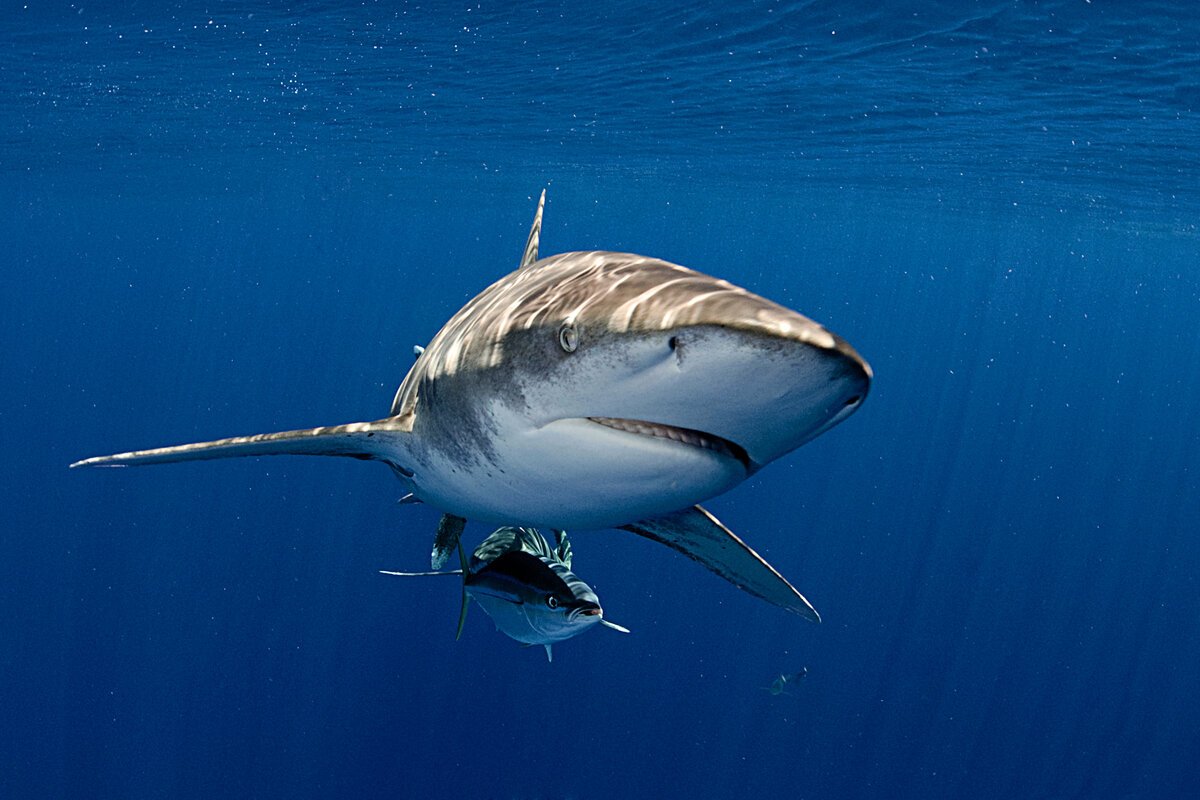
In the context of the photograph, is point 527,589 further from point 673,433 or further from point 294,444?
point 673,433

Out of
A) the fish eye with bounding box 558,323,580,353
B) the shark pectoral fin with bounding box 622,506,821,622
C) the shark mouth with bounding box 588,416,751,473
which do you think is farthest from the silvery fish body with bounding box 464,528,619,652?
the fish eye with bounding box 558,323,580,353

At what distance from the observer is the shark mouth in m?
2.14

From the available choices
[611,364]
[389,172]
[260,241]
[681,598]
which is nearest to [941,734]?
[681,598]

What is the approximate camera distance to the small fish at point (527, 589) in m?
4.60

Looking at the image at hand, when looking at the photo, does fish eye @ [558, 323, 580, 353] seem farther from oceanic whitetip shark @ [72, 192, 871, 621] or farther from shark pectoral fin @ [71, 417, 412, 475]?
shark pectoral fin @ [71, 417, 412, 475]

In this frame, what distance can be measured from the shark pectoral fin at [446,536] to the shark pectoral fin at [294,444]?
3.55 feet

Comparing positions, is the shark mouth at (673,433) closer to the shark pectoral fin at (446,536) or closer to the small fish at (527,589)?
the shark pectoral fin at (446,536)

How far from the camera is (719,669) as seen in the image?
3081cm

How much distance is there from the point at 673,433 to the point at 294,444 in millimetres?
1720

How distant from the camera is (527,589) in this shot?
4.68 meters

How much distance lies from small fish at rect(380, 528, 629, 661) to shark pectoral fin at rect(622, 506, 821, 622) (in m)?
0.84

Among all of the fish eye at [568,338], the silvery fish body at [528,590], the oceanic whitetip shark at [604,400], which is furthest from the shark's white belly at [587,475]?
the silvery fish body at [528,590]

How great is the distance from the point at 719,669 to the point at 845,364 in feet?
101

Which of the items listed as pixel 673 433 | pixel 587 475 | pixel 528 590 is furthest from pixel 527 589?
pixel 673 433
